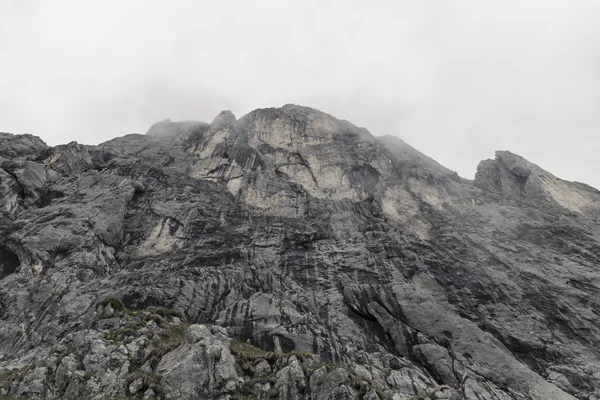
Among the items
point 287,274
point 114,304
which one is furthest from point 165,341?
point 287,274

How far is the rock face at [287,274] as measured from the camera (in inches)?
Result: 1350

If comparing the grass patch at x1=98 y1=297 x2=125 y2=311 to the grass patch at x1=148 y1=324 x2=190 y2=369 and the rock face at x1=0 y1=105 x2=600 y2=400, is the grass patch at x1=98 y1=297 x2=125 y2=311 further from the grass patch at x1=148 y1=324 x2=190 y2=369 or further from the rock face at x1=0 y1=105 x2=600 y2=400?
the grass patch at x1=148 y1=324 x2=190 y2=369

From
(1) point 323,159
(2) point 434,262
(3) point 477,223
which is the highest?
(1) point 323,159

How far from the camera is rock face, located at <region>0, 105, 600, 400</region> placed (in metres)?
34.3

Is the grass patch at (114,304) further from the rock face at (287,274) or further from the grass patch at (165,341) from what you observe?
the grass patch at (165,341)

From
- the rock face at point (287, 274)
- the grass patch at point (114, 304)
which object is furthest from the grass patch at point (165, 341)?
the grass patch at point (114, 304)

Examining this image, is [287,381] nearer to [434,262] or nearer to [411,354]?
[411,354]

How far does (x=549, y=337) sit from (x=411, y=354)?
18.9 metres

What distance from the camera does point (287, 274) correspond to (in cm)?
5659

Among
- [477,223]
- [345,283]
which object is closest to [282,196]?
[345,283]

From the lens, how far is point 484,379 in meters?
39.6

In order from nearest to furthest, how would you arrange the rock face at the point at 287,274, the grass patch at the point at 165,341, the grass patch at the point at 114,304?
the grass patch at the point at 165,341 < the rock face at the point at 287,274 < the grass patch at the point at 114,304

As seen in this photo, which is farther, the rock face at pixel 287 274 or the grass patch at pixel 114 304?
the grass patch at pixel 114 304

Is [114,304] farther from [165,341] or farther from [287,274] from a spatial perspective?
[287,274]
